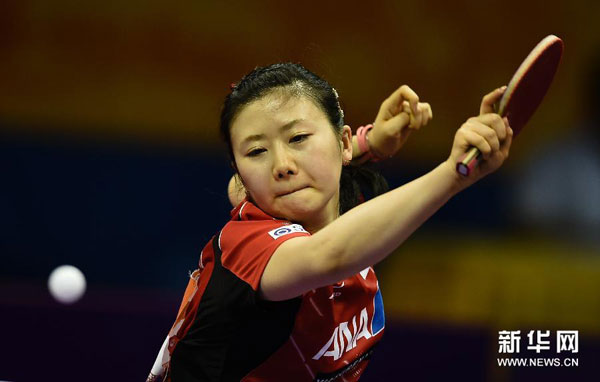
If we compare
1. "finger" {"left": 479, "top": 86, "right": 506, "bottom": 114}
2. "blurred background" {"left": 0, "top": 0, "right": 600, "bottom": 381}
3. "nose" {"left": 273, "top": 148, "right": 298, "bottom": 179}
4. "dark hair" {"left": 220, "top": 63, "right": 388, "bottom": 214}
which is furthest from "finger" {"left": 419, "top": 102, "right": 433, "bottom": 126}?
"blurred background" {"left": 0, "top": 0, "right": 600, "bottom": 381}

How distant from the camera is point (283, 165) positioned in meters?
1.36

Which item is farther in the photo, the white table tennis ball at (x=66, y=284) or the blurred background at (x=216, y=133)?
the blurred background at (x=216, y=133)

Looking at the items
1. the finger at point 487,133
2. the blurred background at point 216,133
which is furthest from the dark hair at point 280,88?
the blurred background at point 216,133

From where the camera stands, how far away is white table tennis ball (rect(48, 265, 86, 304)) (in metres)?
3.08

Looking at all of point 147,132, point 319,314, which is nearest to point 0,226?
point 147,132

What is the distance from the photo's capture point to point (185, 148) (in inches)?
156

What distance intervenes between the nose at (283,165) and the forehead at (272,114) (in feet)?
0.17

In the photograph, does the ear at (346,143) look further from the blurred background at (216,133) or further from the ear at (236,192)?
the blurred background at (216,133)

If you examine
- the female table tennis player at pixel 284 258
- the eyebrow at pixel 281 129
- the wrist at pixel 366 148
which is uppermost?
the wrist at pixel 366 148

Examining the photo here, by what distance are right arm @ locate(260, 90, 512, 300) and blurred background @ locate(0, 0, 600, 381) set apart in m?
2.53

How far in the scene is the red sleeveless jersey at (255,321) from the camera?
1331 mm

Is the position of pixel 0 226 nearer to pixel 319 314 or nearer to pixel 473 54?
pixel 473 54

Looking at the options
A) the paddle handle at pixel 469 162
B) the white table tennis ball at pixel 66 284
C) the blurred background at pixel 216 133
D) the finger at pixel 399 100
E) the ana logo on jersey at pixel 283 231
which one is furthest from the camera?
the blurred background at pixel 216 133

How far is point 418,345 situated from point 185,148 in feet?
5.99
